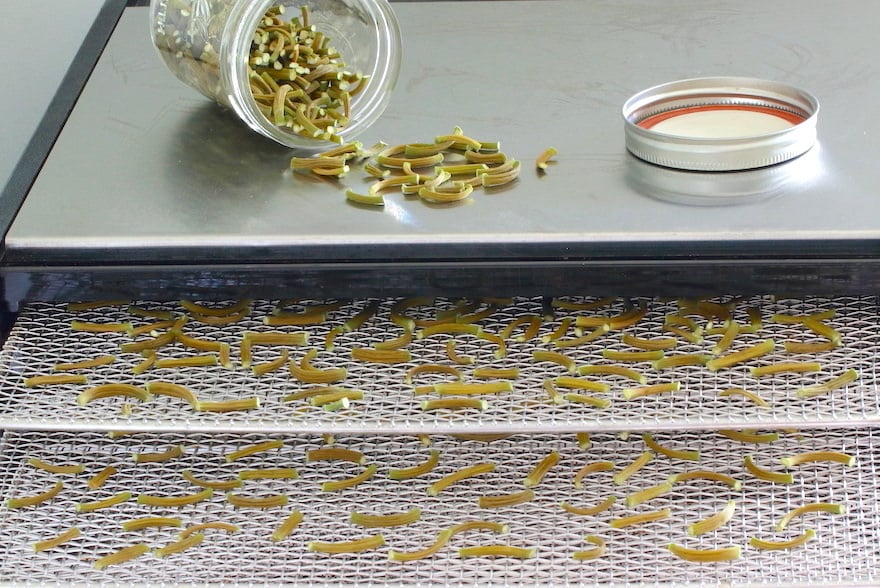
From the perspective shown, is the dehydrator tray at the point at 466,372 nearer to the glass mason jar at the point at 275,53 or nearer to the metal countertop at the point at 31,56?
the glass mason jar at the point at 275,53

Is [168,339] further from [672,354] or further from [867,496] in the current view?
[867,496]

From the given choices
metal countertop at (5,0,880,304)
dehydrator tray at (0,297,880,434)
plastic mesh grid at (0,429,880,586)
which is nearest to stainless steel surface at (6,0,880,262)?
metal countertop at (5,0,880,304)

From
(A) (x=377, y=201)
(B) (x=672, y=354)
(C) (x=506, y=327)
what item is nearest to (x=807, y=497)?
(B) (x=672, y=354)

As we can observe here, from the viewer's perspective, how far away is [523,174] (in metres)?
1.16

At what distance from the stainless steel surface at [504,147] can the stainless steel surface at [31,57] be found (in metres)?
0.22

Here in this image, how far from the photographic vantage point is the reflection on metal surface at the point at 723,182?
3.59 feet

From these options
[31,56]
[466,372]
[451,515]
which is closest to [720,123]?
[466,372]

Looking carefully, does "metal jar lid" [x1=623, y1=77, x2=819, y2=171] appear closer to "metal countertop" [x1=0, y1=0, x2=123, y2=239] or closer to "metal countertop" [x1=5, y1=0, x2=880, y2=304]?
"metal countertop" [x1=5, y1=0, x2=880, y2=304]

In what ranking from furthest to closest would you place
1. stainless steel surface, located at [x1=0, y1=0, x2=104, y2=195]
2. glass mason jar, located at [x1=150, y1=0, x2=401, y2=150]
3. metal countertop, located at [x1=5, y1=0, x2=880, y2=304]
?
stainless steel surface, located at [x1=0, y1=0, x2=104, y2=195], glass mason jar, located at [x1=150, y1=0, x2=401, y2=150], metal countertop, located at [x1=5, y1=0, x2=880, y2=304]

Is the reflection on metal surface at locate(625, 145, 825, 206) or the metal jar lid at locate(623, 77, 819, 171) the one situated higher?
the metal jar lid at locate(623, 77, 819, 171)

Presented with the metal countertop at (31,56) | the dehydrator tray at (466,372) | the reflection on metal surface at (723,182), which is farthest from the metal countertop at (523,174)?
the metal countertop at (31,56)

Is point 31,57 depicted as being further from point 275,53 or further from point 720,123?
point 720,123

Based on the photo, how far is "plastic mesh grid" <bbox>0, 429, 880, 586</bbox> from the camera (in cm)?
105

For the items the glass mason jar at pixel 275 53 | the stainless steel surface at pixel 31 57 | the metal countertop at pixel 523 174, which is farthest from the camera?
the stainless steel surface at pixel 31 57
